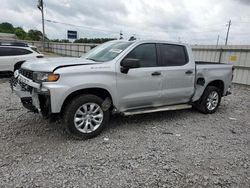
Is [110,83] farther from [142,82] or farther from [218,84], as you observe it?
[218,84]

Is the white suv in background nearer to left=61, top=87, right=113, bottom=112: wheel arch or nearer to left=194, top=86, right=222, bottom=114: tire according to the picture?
left=61, top=87, right=113, bottom=112: wheel arch

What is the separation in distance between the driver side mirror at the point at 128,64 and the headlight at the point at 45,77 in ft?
3.87

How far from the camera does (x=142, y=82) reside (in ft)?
13.6

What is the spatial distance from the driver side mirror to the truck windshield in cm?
29

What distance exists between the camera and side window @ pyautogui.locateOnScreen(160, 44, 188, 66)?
179 inches

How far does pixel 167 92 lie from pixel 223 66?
84.0 inches

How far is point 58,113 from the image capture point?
357 cm

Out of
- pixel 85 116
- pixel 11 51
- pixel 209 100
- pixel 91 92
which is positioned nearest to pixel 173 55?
pixel 209 100

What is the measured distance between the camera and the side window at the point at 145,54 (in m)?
4.12

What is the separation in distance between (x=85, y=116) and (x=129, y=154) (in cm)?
101

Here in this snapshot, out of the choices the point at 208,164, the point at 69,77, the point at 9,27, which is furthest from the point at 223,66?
the point at 9,27

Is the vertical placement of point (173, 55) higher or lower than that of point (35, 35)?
lower

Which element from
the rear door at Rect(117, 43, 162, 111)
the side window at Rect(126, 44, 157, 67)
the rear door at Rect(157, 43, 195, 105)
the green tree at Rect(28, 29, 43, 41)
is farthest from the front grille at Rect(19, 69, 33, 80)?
the green tree at Rect(28, 29, 43, 41)

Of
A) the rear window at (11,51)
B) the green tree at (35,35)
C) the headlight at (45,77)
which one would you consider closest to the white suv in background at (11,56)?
the rear window at (11,51)
